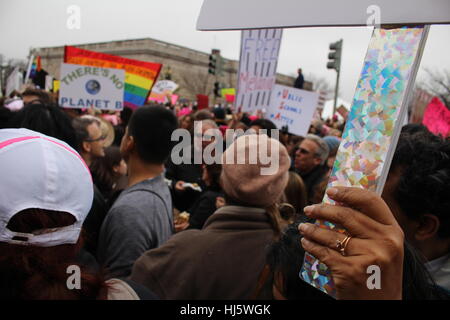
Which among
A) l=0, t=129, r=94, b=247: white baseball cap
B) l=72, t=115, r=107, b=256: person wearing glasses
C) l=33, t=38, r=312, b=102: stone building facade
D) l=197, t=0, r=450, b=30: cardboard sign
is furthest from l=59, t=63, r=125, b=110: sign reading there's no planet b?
l=33, t=38, r=312, b=102: stone building facade

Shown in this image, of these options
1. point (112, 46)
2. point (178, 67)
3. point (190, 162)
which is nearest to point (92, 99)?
point (190, 162)

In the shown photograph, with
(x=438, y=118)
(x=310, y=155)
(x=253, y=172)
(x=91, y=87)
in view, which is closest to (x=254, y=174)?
(x=253, y=172)

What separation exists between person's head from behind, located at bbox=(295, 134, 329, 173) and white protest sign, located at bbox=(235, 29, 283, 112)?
3.39 feet

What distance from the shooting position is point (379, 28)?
2.19ft

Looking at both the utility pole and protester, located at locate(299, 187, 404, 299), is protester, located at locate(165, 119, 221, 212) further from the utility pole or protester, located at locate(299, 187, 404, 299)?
the utility pole

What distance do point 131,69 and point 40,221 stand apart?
179 inches

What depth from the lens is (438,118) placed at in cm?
297

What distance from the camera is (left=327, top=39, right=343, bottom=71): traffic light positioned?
9258 millimetres

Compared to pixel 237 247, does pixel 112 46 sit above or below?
above

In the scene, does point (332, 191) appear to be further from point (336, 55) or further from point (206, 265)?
Answer: point (336, 55)

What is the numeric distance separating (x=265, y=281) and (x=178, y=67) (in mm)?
37586
